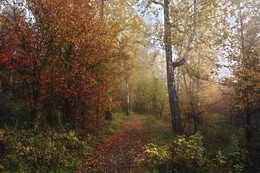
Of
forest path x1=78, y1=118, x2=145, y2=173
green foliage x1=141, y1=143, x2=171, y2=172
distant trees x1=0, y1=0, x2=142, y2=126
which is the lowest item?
forest path x1=78, y1=118, x2=145, y2=173

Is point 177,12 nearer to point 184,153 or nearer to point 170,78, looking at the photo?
point 170,78

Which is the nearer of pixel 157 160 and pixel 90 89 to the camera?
pixel 157 160

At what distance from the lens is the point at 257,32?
41.0 ft

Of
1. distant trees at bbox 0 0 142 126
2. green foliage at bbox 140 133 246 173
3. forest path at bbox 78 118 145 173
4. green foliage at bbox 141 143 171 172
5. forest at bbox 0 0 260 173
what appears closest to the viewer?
green foliage at bbox 140 133 246 173

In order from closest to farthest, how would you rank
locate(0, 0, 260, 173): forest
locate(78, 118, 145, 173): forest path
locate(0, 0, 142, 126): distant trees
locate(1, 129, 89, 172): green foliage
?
1. locate(1, 129, 89, 172): green foliage
2. locate(0, 0, 260, 173): forest
3. locate(78, 118, 145, 173): forest path
4. locate(0, 0, 142, 126): distant trees

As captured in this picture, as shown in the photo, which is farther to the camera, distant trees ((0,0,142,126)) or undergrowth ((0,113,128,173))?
distant trees ((0,0,142,126))

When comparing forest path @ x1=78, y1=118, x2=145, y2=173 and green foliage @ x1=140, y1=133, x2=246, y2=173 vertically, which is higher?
green foliage @ x1=140, y1=133, x2=246, y2=173

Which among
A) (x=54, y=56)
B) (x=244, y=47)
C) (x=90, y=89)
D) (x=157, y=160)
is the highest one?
(x=244, y=47)

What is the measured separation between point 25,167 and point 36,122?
2916 millimetres

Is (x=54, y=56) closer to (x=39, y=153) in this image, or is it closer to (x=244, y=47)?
(x=39, y=153)

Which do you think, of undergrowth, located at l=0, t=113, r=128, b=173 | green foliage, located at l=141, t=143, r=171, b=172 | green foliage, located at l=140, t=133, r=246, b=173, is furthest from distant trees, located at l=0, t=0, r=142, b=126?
green foliage, located at l=140, t=133, r=246, b=173

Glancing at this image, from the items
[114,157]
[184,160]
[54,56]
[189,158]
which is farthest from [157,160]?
[54,56]

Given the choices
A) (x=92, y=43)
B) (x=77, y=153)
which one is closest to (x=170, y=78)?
(x=92, y=43)

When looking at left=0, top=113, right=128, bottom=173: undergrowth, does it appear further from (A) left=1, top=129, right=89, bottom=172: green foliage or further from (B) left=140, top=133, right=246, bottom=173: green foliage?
(B) left=140, top=133, right=246, bottom=173: green foliage
